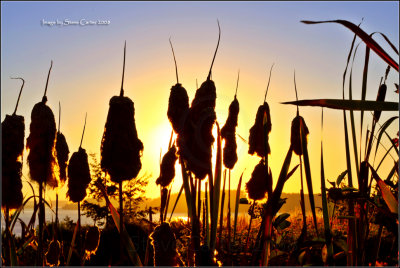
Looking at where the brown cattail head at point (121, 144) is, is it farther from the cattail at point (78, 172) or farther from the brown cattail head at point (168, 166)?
the cattail at point (78, 172)

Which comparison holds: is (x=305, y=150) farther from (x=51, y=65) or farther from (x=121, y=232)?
(x=51, y=65)

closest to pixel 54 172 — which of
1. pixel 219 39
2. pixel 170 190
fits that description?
pixel 170 190

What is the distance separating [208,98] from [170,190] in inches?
26.2

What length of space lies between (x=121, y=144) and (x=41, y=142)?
62 centimetres

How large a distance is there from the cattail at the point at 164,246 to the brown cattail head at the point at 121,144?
0.84ft

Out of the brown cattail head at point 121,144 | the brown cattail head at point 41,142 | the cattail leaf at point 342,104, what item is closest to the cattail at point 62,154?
the brown cattail head at point 41,142

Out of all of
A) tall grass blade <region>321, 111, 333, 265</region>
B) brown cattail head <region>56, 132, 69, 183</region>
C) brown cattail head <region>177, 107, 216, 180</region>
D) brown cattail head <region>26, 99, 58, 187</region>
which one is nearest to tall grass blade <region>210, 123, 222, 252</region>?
brown cattail head <region>177, 107, 216, 180</region>

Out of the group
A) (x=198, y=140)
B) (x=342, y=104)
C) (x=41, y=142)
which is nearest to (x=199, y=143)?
(x=198, y=140)

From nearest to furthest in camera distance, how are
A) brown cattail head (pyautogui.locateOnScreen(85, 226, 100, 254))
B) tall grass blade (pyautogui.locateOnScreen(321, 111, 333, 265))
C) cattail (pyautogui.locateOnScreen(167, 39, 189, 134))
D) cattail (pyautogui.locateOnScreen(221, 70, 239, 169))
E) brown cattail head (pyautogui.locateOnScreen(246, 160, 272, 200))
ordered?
cattail (pyautogui.locateOnScreen(167, 39, 189, 134)), tall grass blade (pyautogui.locateOnScreen(321, 111, 333, 265)), cattail (pyautogui.locateOnScreen(221, 70, 239, 169)), brown cattail head (pyautogui.locateOnScreen(246, 160, 272, 200)), brown cattail head (pyautogui.locateOnScreen(85, 226, 100, 254))

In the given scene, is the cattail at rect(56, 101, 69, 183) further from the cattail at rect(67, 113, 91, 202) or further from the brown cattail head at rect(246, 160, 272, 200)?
the brown cattail head at rect(246, 160, 272, 200)

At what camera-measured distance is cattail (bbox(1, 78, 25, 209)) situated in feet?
6.66

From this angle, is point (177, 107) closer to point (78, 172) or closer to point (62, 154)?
Result: point (78, 172)

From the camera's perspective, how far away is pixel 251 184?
2.81m

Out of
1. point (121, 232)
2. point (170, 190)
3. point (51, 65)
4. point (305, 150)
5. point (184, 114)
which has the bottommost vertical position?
point (121, 232)
